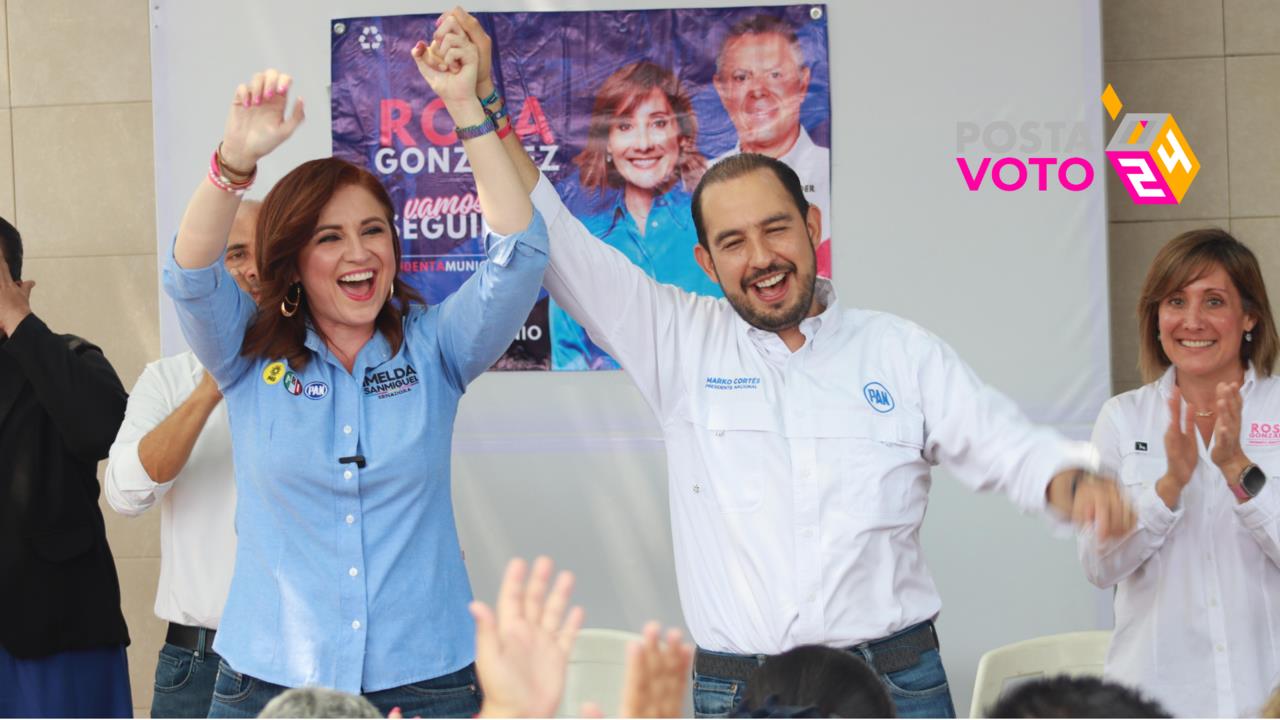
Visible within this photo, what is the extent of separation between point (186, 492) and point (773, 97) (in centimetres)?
202

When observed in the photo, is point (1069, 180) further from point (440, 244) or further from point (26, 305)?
point (26, 305)

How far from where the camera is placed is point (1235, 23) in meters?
4.23

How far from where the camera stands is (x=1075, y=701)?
4.85ft

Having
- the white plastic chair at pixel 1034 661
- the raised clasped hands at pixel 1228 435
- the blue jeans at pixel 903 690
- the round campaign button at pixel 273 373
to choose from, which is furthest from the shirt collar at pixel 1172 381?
the round campaign button at pixel 273 373

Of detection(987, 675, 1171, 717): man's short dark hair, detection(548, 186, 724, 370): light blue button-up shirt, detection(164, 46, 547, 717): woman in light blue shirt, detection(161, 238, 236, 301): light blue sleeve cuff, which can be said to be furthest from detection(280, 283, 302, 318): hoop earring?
detection(548, 186, 724, 370): light blue button-up shirt

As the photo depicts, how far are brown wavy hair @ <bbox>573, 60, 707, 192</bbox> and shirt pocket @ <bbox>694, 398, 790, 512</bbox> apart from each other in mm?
1662

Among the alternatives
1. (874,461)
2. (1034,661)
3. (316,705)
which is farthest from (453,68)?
(1034,661)

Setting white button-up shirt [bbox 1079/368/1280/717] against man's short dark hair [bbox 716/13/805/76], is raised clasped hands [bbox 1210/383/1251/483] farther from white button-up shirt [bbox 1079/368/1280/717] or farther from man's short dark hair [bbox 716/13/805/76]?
man's short dark hair [bbox 716/13/805/76]

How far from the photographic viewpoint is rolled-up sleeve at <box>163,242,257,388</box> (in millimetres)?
2039

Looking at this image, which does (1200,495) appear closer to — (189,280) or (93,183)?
(189,280)

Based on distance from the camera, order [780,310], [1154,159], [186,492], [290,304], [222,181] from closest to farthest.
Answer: [222,181] → [290,304] → [780,310] → [186,492] → [1154,159]

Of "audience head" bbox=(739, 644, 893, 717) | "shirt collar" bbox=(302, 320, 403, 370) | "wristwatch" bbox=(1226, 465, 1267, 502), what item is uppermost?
"shirt collar" bbox=(302, 320, 403, 370)

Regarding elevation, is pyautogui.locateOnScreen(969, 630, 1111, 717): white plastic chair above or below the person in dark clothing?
below

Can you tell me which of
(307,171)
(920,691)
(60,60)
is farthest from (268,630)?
(60,60)
